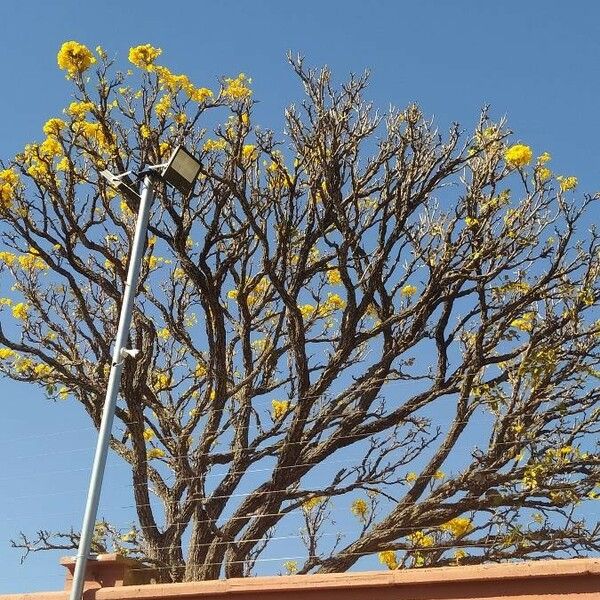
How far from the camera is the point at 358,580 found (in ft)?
18.0

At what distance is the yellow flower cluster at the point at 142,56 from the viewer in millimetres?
10484

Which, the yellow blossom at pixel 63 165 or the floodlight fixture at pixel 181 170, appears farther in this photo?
the yellow blossom at pixel 63 165

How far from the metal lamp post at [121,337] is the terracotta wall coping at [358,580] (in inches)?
43.4

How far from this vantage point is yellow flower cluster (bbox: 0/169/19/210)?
10.6m

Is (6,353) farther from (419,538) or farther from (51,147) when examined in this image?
(419,538)

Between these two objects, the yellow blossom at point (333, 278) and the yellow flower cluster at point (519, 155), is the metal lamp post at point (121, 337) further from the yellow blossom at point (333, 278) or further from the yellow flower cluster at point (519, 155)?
the yellow blossom at point (333, 278)

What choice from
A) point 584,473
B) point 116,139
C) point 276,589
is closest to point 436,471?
point 584,473

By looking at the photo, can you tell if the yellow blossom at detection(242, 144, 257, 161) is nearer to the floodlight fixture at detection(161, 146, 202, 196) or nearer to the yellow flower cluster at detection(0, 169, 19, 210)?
the yellow flower cluster at detection(0, 169, 19, 210)

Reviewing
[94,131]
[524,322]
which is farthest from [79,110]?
[524,322]

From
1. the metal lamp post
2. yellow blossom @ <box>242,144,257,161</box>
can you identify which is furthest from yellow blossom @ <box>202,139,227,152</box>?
the metal lamp post

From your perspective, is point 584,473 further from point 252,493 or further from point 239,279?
point 239,279

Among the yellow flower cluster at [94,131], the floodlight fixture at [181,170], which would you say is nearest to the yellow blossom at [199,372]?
the yellow flower cluster at [94,131]

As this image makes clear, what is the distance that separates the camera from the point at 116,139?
10539 millimetres

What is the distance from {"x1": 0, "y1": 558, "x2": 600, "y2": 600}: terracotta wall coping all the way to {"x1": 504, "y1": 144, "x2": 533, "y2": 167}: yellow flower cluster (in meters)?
5.63
